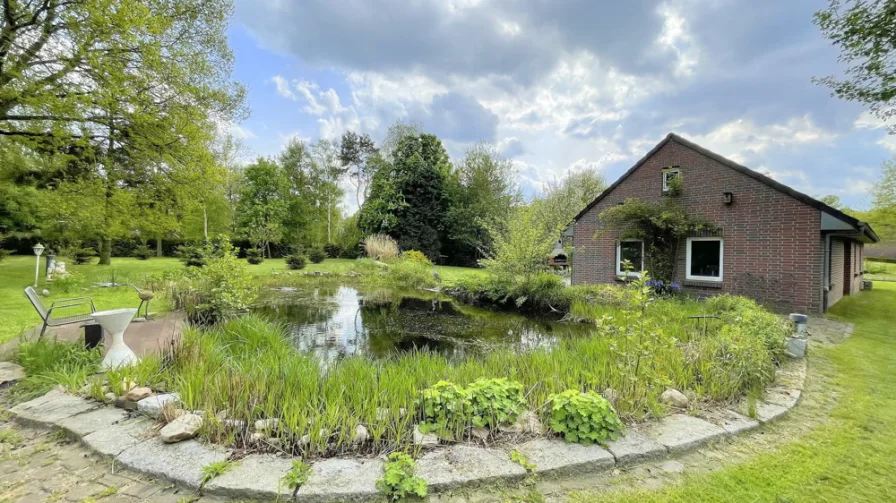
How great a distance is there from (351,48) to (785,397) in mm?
12734

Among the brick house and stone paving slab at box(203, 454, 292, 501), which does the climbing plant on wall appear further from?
stone paving slab at box(203, 454, 292, 501)

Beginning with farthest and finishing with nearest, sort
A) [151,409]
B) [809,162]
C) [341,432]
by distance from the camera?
[809,162]
[151,409]
[341,432]

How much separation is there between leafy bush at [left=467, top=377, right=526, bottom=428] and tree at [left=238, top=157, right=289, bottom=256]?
78.2 ft

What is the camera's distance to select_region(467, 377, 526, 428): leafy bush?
2465mm

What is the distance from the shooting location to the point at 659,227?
9234mm

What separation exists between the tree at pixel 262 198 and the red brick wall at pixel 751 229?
73.3 ft

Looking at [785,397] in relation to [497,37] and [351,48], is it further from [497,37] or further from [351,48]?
[351,48]

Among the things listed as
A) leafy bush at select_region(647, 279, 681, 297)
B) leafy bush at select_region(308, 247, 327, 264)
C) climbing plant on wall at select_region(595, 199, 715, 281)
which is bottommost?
leafy bush at select_region(647, 279, 681, 297)

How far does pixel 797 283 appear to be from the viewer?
7699 millimetres

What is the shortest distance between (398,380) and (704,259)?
9582 mm

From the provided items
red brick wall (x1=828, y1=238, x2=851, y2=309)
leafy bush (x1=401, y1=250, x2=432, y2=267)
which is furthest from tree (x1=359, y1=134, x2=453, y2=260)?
red brick wall (x1=828, y1=238, x2=851, y2=309)

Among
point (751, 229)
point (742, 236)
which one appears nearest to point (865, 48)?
point (751, 229)

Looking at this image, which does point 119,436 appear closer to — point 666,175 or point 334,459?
point 334,459

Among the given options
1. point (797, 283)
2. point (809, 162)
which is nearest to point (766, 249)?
point (797, 283)
